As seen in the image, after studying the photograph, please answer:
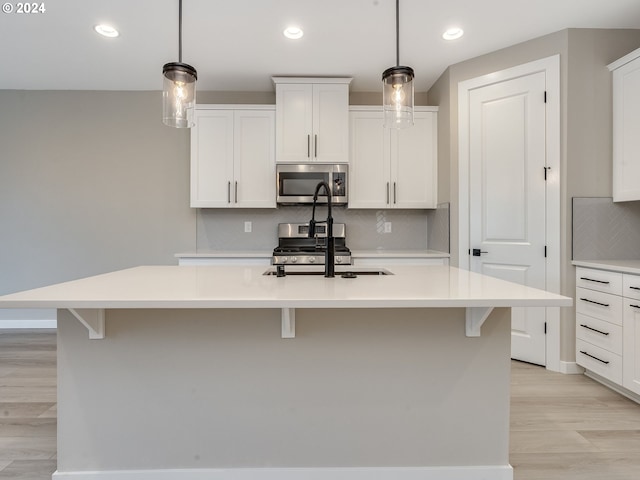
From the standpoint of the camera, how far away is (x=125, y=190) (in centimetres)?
422

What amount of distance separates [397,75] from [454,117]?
186 cm

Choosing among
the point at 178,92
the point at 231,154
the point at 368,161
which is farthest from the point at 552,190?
the point at 231,154

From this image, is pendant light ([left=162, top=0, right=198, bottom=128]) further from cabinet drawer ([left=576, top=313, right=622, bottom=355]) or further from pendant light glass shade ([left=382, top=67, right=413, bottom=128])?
cabinet drawer ([left=576, top=313, right=622, bottom=355])

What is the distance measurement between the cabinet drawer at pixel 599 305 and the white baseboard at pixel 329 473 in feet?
4.77

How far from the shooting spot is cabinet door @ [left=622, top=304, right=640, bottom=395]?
7.60ft

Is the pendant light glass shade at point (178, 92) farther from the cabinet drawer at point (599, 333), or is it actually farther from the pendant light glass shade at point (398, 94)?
the cabinet drawer at point (599, 333)

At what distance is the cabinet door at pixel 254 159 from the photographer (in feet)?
12.6

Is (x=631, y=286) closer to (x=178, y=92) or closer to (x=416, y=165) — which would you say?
(x=416, y=165)

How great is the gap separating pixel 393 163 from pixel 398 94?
6.73 feet

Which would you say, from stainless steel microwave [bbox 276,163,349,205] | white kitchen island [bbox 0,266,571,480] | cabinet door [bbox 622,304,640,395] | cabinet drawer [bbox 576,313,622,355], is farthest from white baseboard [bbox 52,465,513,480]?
stainless steel microwave [bbox 276,163,349,205]

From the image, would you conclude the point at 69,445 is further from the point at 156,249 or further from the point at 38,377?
the point at 156,249

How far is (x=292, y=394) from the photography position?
1650mm

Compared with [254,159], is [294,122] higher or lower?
higher
